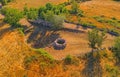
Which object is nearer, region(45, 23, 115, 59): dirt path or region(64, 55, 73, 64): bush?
region(64, 55, 73, 64): bush

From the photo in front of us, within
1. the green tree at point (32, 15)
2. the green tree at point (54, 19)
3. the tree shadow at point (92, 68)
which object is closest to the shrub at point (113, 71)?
the tree shadow at point (92, 68)

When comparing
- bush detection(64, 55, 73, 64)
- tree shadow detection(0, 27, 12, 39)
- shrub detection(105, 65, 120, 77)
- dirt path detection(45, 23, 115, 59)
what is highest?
tree shadow detection(0, 27, 12, 39)

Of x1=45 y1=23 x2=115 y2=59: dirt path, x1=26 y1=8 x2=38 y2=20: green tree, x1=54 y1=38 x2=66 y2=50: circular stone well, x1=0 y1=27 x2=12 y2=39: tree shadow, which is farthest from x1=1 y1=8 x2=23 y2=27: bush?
x1=54 y1=38 x2=66 y2=50: circular stone well

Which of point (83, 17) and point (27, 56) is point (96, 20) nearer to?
point (83, 17)

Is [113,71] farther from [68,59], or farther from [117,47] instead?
[68,59]

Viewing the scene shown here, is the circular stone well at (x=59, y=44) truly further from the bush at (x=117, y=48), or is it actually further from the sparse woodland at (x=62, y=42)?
the bush at (x=117, y=48)

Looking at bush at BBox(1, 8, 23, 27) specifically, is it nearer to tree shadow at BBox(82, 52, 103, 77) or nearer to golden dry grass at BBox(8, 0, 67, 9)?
golden dry grass at BBox(8, 0, 67, 9)
